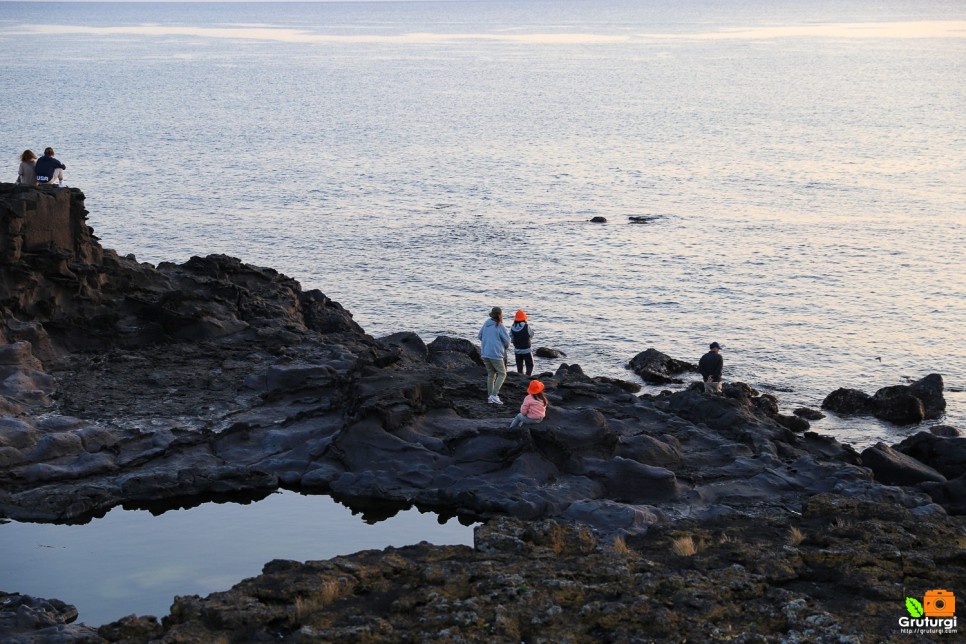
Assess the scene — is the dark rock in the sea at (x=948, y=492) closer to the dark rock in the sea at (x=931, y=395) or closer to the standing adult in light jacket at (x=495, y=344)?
the standing adult in light jacket at (x=495, y=344)

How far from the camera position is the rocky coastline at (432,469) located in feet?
66.8

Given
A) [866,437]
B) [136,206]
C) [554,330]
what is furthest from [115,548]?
[136,206]

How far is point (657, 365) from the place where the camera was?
4550 cm

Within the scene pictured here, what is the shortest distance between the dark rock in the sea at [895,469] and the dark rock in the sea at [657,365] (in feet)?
43.4

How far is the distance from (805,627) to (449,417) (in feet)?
45.7

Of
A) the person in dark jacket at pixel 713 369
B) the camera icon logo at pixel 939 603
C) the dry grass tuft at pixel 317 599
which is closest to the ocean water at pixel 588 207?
the person in dark jacket at pixel 713 369

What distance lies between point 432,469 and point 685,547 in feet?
25.2

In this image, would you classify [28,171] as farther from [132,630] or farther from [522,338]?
[132,630]

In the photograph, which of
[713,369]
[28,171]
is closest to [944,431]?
[713,369]

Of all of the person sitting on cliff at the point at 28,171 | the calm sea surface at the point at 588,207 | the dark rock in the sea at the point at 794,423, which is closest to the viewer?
the dark rock in the sea at the point at 794,423

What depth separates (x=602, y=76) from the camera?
17762 centimetres

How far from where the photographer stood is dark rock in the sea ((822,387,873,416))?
41.2 metres

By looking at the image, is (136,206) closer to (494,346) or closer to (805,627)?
(494,346)

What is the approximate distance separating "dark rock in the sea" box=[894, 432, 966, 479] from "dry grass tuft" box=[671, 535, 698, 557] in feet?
38.0
